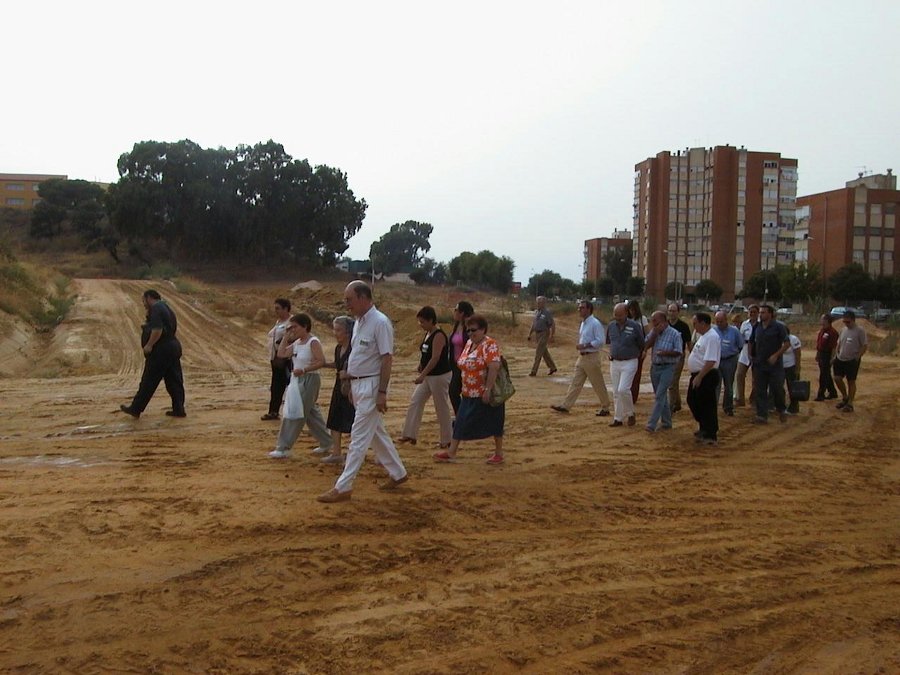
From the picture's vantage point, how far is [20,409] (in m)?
12.2

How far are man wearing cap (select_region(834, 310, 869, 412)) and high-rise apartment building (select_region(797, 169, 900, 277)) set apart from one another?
2862 inches

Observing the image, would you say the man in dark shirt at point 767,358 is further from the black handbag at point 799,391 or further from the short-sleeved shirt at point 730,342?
the black handbag at point 799,391

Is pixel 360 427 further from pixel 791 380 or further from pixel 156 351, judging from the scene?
pixel 791 380

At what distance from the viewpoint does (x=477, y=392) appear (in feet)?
28.4

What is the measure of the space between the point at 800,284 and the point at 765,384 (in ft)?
194

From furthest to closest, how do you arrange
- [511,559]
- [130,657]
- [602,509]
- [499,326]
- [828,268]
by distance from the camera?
[828,268]
[499,326]
[602,509]
[511,559]
[130,657]

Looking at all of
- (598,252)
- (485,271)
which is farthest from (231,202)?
(598,252)

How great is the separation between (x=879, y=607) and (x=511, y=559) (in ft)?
7.99

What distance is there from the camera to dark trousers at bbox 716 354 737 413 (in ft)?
41.8

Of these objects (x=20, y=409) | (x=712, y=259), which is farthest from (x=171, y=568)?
(x=712, y=259)

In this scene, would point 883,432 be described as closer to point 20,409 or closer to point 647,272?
point 20,409

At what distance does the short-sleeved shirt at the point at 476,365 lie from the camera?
340 inches

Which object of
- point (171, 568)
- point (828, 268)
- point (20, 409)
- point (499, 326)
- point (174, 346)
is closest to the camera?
point (171, 568)

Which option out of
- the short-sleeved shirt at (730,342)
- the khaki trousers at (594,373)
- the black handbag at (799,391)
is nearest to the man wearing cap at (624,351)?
the khaki trousers at (594,373)
